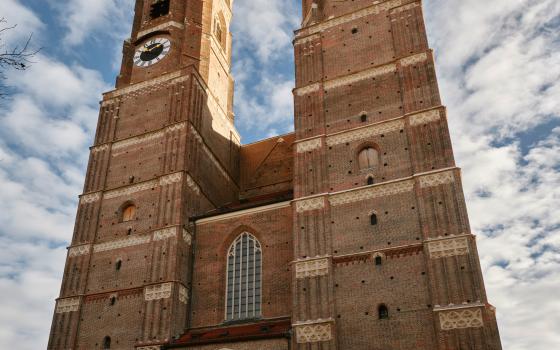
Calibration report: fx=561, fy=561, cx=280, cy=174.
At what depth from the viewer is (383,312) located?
20.8 m

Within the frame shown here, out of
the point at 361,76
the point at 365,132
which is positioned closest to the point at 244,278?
the point at 365,132

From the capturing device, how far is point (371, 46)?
92.4ft

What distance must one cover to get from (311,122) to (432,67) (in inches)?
241

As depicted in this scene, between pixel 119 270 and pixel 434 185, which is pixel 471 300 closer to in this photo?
pixel 434 185

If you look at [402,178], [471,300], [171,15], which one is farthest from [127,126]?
[471,300]

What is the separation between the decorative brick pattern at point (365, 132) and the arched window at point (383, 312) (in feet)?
26.0

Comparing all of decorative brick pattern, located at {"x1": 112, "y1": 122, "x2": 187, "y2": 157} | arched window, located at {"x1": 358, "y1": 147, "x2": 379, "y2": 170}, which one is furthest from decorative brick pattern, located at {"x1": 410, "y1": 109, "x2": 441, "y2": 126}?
decorative brick pattern, located at {"x1": 112, "y1": 122, "x2": 187, "y2": 157}

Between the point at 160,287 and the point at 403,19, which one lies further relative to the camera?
the point at 403,19

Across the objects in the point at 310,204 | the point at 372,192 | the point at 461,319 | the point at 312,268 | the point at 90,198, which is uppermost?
the point at 90,198

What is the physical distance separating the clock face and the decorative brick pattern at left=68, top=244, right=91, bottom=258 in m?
12.1

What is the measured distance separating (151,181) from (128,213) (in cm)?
202

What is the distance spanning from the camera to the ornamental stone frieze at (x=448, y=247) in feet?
67.3

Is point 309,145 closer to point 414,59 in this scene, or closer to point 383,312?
point 414,59

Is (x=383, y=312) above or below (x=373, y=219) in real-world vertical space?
below
